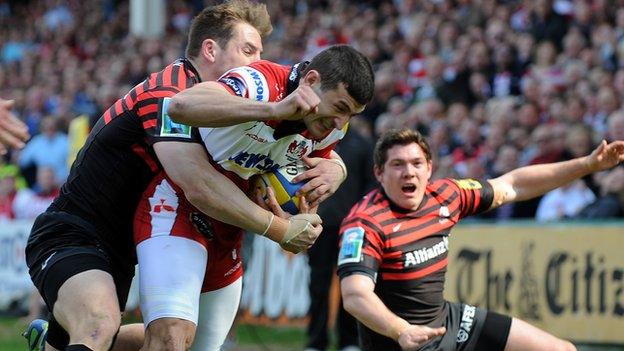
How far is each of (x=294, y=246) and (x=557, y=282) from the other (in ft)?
17.2

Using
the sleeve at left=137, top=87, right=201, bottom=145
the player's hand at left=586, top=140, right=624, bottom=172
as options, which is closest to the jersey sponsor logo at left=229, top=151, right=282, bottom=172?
the sleeve at left=137, top=87, right=201, bottom=145

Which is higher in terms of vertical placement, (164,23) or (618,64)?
(164,23)

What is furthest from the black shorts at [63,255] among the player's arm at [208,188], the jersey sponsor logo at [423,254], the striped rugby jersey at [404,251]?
the jersey sponsor logo at [423,254]

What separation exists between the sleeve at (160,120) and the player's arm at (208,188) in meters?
0.04

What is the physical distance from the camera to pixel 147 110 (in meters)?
6.32

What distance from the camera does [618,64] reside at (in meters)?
12.9

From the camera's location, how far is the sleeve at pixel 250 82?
585 cm

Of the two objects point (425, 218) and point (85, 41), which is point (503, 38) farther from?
point (85, 41)

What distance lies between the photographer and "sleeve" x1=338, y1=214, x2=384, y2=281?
732 centimetres

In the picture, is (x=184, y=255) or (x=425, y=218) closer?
(x=184, y=255)

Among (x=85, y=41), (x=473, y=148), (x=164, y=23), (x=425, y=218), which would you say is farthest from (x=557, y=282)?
(x=85, y=41)

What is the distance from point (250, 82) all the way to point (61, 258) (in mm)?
1327

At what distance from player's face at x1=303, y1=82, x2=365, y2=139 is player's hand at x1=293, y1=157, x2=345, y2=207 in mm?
408

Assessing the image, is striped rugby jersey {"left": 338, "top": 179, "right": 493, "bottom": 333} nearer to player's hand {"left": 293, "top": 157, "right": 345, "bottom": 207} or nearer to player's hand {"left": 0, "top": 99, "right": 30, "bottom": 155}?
player's hand {"left": 293, "top": 157, "right": 345, "bottom": 207}
